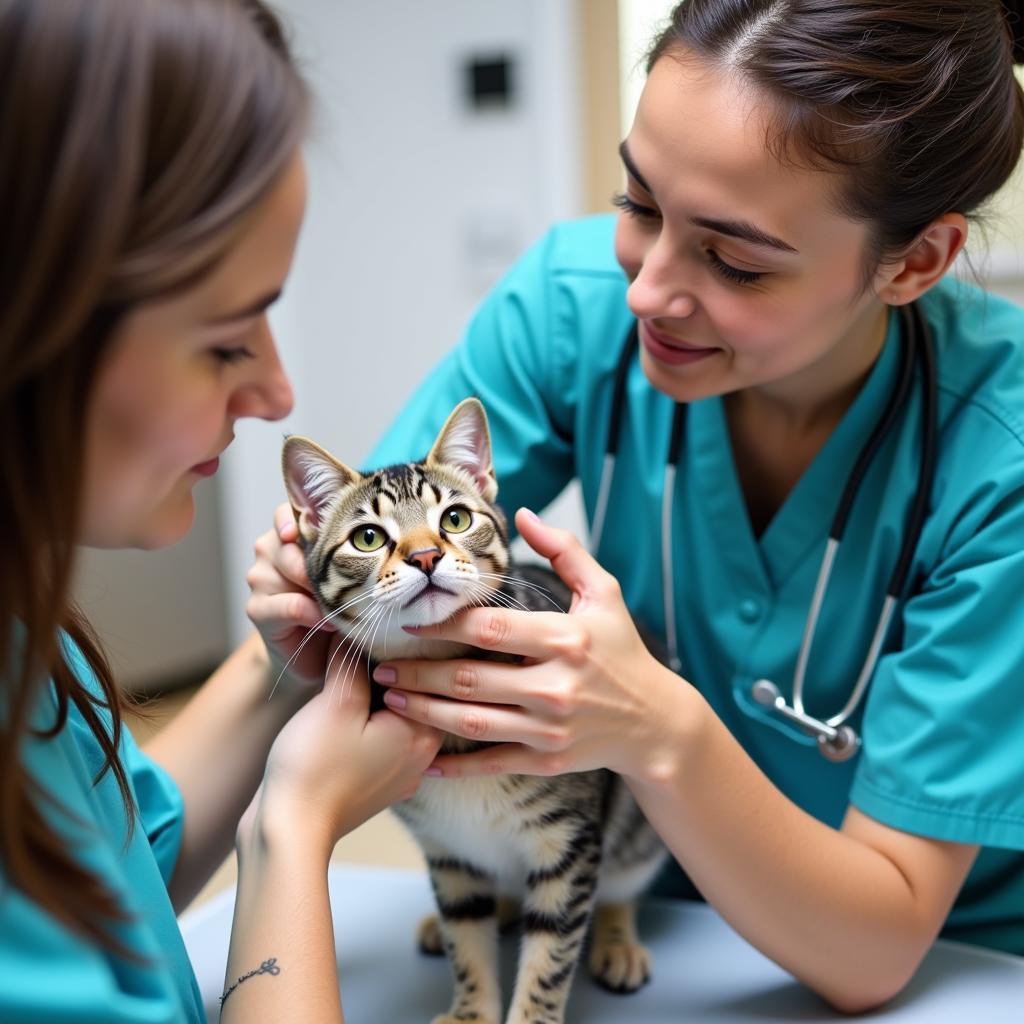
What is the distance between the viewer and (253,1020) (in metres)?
0.69

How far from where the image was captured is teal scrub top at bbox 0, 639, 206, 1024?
0.53 meters

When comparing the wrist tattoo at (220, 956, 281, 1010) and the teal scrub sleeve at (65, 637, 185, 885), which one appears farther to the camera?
the teal scrub sleeve at (65, 637, 185, 885)

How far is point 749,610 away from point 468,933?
449 mm

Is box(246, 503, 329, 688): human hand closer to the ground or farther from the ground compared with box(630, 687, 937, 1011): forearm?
farther from the ground

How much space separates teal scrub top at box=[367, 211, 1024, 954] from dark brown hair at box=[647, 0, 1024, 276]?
0.21 meters

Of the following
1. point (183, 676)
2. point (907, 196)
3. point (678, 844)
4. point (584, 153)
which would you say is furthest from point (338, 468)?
point (183, 676)

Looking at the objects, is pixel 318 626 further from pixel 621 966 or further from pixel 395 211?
pixel 395 211

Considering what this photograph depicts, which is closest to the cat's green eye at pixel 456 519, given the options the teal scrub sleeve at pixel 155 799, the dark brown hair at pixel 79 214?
the teal scrub sleeve at pixel 155 799

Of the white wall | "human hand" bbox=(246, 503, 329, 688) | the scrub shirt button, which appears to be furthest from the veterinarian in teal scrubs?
the white wall

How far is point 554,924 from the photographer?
962mm

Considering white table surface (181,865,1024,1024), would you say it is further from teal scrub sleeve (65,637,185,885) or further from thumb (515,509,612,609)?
thumb (515,509,612,609)

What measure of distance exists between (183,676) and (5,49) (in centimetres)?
289

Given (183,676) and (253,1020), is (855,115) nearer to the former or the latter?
(253,1020)

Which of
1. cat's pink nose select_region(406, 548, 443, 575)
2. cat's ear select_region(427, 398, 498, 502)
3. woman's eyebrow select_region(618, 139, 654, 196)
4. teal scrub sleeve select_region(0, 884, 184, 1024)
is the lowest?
teal scrub sleeve select_region(0, 884, 184, 1024)
